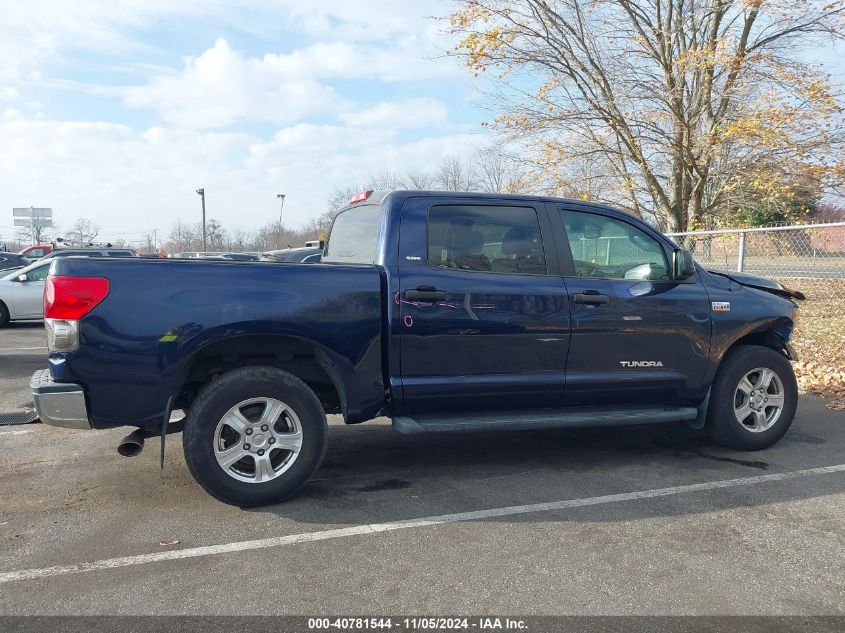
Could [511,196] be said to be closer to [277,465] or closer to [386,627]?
[277,465]

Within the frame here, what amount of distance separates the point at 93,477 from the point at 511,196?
3.60 metres

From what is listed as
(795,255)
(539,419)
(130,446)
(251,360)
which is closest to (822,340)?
(795,255)

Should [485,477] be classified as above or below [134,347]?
below

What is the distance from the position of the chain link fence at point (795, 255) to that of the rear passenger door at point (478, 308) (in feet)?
23.3

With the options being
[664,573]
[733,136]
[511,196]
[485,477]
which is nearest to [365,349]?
[485,477]

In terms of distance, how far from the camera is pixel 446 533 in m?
3.68

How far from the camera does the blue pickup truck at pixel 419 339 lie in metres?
3.81

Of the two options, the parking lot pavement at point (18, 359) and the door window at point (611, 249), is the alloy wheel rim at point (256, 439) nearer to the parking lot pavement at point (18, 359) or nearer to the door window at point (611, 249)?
the door window at point (611, 249)

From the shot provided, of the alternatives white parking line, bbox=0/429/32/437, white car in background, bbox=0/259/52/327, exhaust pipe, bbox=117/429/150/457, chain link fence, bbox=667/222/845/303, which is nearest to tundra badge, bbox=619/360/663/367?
exhaust pipe, bbox=117/429/150/457

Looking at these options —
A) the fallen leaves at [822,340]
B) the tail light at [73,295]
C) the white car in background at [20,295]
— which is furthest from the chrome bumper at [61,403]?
the white car in background at [20,295]

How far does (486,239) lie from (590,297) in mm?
848

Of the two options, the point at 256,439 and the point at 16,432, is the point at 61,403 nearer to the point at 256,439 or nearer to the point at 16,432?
the point at 256,439

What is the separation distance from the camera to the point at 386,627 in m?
2.76

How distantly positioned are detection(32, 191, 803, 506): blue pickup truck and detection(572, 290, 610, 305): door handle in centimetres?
1
